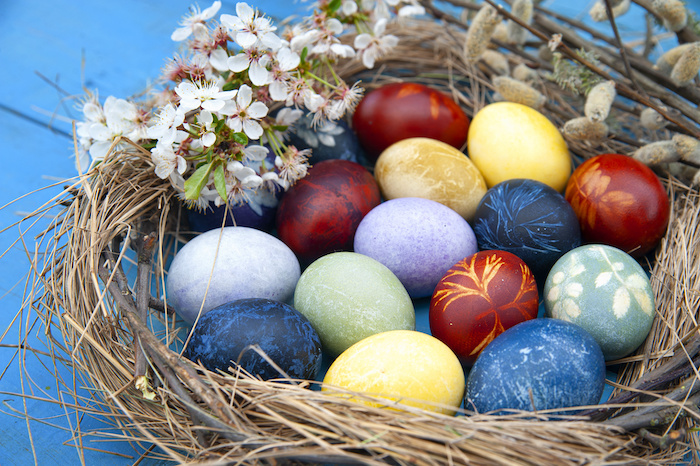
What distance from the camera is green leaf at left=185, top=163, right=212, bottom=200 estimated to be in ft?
3.40

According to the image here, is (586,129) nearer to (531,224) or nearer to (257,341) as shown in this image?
(531,224)

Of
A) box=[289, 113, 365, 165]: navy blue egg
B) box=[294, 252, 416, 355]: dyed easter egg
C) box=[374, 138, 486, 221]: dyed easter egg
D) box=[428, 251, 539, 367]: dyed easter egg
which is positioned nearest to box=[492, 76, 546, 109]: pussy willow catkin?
box=[374, 138, 486, 221]: dyed easter egg

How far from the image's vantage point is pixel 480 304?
1026 mm

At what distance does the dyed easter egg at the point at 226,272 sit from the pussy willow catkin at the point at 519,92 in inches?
32.9

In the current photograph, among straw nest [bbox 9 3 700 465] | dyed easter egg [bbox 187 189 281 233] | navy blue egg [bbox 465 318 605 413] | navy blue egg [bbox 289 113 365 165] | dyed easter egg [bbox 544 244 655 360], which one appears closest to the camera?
straw nest [bbox 9 3 700 465]

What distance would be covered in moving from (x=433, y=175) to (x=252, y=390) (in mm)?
741

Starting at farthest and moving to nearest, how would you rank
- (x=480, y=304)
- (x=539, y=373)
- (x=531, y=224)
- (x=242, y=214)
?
(x=242, y=214), (x=531, y=224), (x=480, y=304), (x=539, y=373)

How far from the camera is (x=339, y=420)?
2.67 ft

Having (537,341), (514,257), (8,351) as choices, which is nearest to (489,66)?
(514,257)

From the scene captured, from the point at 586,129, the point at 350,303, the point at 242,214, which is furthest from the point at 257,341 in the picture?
Answer: the point at 586,129

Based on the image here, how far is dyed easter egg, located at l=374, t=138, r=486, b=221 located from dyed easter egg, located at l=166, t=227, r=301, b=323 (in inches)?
15.7

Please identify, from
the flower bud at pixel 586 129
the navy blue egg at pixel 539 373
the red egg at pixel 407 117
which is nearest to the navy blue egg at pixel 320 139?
the red egg at pixel 407 117

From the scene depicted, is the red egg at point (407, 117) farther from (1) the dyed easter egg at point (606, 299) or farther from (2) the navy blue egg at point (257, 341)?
(2) the navy blue egg at point (257, 341)

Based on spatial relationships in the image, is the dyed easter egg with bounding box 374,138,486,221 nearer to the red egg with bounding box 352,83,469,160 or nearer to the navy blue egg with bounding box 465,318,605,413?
the red egg with bounding box 352,83,469,160
